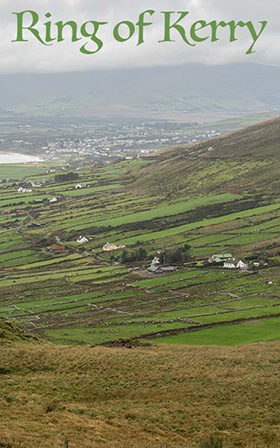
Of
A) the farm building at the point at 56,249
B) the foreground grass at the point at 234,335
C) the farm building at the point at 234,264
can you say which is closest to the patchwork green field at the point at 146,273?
the foreground grass at the point at 234,335

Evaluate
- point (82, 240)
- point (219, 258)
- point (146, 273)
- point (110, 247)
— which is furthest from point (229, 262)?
point (82, 240)

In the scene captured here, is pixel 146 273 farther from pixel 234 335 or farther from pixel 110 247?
pixel 234 335

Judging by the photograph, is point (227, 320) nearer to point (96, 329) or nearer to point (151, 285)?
point (96, 329)

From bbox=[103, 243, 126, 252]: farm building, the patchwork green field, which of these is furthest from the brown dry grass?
bbox=[103, 243, 126, 252]: farm building

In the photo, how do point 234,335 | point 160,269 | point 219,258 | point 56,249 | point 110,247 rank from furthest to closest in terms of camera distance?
point 56,249 < point 110,247 < point 219,258 < point 160,269 < point 234,335

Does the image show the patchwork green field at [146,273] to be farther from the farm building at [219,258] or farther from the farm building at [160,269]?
the farm building at [219,258]

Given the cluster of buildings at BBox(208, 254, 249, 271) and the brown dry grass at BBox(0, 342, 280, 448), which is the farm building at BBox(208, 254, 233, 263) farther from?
the brown dry grass at BBox(0, 342, 280, 448)
